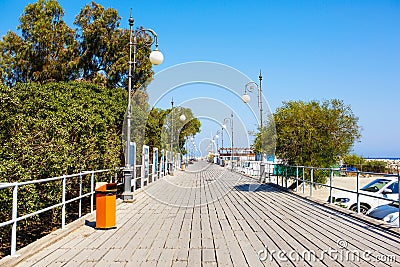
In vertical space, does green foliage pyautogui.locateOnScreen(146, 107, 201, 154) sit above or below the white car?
above

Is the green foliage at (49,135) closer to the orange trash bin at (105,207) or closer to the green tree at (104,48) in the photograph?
the orange trash bin at (105,207)

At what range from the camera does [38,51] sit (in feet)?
85.8

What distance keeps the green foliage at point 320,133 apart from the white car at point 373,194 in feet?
6.70

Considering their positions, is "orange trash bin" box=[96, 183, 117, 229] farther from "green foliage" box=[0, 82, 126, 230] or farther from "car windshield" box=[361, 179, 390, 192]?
"car windshield" box=[361, 179, 390, 192]

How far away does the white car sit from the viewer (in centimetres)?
1148

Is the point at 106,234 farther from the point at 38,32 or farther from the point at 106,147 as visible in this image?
the point at 38,32

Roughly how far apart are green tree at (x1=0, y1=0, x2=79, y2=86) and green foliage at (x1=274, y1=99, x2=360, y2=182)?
16592 millimetres

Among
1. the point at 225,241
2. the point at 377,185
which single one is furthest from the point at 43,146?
the point at 377,185

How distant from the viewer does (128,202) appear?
1284cm

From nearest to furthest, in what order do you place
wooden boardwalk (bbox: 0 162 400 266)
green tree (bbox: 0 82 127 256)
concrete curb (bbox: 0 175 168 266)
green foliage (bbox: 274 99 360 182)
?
concrete curb (bbox: 0 175 168 266)
wooden boardwalk (bbox: 0 162 400 266)
green tree (bbox: 0 82 127 256)
green foliage (bbox: 274 99 360 182)

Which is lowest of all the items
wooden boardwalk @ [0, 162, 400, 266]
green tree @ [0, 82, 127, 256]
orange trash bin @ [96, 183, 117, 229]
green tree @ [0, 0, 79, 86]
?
wooden boardwalk @ [0, 162, 400, 266]

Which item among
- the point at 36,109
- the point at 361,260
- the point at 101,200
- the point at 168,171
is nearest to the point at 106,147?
the point at 36,109

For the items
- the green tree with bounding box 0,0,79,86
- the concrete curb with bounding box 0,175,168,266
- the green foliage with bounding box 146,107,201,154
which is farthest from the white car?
the green tree with bounding box 0,0,79,86

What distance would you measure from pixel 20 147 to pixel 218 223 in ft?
14.2
